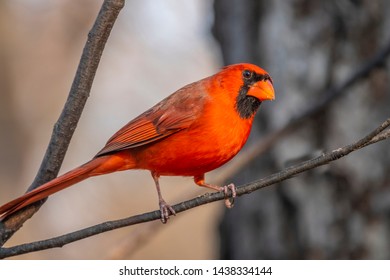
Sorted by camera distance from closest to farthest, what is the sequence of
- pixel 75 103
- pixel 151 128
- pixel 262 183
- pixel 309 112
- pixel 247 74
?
1. pixel 262 183
2. pixel 75 103
3. pixel 247 74
4. pixel 151 128
5. pixel 309 112

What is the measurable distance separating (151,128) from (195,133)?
0.87ft

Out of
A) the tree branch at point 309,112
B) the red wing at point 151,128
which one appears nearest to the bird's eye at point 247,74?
the red wing at point 151,128

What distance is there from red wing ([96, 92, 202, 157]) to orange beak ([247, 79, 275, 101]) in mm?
275

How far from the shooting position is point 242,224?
451 centimetres

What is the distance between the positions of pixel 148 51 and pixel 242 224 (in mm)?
2954

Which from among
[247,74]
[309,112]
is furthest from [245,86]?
[309,112]

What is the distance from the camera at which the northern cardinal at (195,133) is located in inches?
112

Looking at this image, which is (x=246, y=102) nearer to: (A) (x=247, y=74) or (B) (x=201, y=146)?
(A) (x=247, y=74)

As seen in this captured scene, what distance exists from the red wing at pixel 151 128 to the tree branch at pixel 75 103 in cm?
65

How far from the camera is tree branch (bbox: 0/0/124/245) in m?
2.04

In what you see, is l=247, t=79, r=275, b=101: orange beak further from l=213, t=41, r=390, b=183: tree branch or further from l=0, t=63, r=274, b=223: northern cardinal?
l=213, t=41, r=390, b=183: tree branch

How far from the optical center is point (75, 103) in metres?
2.17

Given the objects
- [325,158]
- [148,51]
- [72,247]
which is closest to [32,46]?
[148,51]
